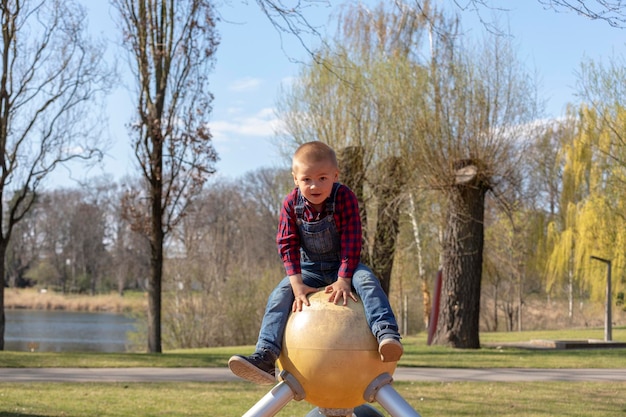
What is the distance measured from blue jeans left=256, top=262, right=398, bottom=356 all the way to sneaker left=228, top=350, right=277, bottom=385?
55 millimetres

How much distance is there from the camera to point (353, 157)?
21156mm

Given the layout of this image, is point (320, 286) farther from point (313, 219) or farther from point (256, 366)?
point (256, 366)

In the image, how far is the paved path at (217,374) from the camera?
13375 millimetres

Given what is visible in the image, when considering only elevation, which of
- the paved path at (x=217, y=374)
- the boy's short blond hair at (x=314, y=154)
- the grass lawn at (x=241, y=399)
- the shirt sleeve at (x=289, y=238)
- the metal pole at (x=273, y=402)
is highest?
the boy's short blond hair at (x=314, y=154)

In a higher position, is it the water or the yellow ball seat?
the yellow ball seat

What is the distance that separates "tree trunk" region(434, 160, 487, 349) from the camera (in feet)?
64.4

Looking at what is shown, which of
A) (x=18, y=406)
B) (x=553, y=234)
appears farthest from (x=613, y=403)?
(x=553, y=234)

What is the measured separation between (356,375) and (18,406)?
6608 mm

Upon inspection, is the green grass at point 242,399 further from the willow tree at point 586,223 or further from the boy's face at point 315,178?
the willow tree at point 586,223

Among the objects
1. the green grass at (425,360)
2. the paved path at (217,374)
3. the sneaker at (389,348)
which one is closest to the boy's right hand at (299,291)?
the sneaker at (389,348)

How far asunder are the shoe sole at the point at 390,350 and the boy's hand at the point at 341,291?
1.35 ft

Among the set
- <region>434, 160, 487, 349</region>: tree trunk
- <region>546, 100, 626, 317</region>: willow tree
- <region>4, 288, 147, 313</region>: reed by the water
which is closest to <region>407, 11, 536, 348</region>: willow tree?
<region>434, 160, 487, 349</region>: tree trunk

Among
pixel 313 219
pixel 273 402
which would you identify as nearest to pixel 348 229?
pixel 313 219

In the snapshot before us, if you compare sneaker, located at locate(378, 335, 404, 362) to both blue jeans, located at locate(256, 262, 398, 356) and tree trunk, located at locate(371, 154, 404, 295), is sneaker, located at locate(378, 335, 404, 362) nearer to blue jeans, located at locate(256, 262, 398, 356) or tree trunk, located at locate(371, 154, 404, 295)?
blue jeans, located at locate(256, 262, 398, 356)
